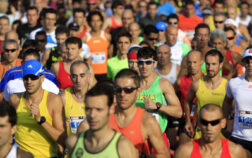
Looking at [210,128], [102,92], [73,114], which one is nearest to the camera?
[102,92]

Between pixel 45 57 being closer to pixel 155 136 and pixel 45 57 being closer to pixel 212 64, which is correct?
pixel 212 64

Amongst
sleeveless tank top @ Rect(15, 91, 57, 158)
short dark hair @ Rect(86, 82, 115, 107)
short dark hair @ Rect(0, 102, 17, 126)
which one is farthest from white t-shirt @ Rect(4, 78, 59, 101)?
short dark hair @ Rect(86, 82, 115, 107)

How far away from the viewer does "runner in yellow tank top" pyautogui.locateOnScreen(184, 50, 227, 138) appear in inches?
295

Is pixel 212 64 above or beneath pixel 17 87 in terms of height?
above

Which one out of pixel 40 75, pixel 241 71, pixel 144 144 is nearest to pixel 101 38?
pixel 241 71

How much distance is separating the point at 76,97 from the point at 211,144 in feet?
6.91

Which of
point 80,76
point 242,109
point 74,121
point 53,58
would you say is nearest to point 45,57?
point 53,58

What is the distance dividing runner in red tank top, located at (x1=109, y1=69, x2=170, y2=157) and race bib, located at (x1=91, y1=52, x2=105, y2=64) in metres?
5.64

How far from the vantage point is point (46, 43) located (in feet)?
34.6

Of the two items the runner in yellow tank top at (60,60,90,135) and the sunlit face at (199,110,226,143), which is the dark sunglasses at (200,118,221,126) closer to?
the sunlit face at (199,110,226,143)

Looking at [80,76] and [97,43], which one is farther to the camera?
[97,43]

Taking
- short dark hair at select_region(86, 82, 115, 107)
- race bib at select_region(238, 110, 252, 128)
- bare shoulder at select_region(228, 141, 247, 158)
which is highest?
short dark hair at select_region(86, 82, 115, 107)

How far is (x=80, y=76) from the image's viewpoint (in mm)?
6926

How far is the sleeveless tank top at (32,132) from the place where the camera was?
6227mm
